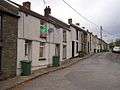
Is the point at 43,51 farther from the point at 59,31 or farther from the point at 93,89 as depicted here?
the point at 93,89

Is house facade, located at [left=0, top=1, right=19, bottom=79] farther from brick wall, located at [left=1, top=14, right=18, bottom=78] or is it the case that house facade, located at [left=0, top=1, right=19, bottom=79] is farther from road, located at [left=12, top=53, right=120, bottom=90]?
road, located at [left=12, top=53, right=120, bottom=90]

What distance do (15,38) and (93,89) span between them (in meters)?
7.87

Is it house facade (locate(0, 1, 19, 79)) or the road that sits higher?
house facade (locate(0, 1, 19, 79))

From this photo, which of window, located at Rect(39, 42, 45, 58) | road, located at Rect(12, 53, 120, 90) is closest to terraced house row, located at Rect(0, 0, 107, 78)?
window, located at Rect(39, 42, 45, 58)

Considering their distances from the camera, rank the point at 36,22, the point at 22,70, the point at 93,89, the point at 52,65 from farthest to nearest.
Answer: the point at 52,65 → the point at 36,22 → the point at 22,70 → the point at 93,89

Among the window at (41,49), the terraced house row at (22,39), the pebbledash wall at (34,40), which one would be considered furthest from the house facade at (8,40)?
the window at (41,49)

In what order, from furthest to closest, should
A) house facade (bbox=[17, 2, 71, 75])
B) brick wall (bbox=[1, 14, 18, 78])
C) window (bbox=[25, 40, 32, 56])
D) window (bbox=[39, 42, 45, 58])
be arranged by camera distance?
window (bbox=[39, 42, 45, 58])
window (bbox=[25, 40, 32, 56])
house facade (bbox=[17, 2, 71, 75])
brick wall (bbox=[1, 14, 18, 78])

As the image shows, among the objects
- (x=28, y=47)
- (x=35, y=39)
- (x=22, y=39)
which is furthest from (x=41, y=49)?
(x=22, y=39)

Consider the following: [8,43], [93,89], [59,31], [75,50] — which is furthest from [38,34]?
[75,50]

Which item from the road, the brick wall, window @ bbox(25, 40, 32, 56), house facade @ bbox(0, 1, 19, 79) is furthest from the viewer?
window @ bbox(25, 40, 32, 56)

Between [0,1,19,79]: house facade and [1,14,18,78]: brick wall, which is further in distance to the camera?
[1,14,18,78]: brick wall

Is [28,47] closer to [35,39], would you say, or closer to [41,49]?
[35,39]

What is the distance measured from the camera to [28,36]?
72.7ft

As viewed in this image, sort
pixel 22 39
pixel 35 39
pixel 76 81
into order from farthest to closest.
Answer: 1. pixel 35 39
2. pixel 22 39
3. pixel 76 81
